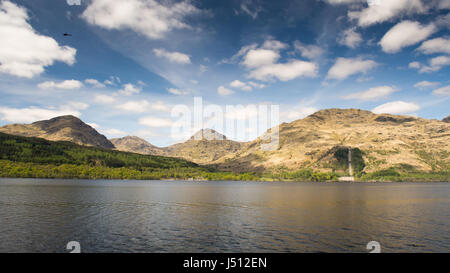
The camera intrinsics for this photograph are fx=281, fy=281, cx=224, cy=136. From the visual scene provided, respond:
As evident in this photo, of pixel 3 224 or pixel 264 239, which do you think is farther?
pixel 3 224

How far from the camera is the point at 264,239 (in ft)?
163

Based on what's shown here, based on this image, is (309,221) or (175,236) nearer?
(175,236)

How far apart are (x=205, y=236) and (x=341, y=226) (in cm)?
3247
